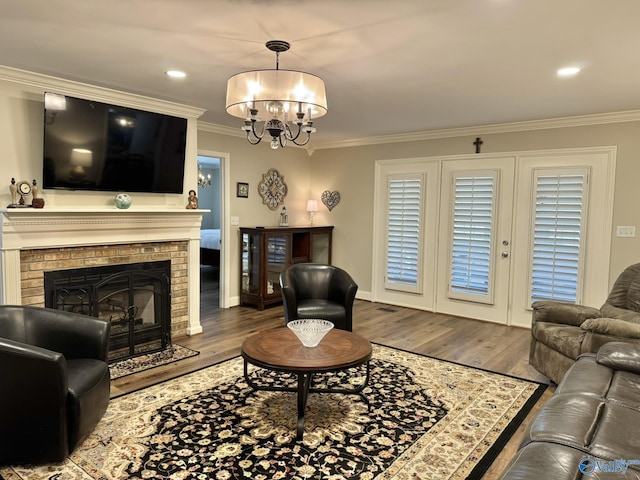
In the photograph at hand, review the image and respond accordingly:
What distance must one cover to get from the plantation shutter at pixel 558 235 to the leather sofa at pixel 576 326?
4.08 feet

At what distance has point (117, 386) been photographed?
11.0 ft

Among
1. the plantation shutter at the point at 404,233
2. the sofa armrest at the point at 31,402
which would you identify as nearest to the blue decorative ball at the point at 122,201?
the sofa armrest at the point at 31,402

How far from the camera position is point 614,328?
306cm

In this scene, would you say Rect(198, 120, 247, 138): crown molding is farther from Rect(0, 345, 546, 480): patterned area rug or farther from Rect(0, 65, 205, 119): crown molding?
Rect(0, 345, 546, 480): patterned area rug

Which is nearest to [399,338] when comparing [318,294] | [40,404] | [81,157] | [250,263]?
[318,294]

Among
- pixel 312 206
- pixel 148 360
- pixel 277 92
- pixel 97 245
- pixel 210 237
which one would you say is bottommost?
pixel 148 360

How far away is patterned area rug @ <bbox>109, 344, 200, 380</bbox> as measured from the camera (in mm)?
3662

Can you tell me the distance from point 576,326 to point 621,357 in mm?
1230

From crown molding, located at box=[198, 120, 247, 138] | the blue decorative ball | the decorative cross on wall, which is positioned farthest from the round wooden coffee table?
the decorative cross on wall

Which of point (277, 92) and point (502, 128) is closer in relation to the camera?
point (277, 92)

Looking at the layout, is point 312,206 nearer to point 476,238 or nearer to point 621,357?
point 476,238

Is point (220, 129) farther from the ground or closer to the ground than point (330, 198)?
farther from the ground

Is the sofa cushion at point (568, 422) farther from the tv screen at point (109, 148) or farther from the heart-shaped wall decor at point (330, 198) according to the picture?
the heart-shaped wall decor at point (330, 198)

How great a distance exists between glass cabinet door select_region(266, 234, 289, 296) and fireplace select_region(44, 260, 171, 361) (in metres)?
1.75
